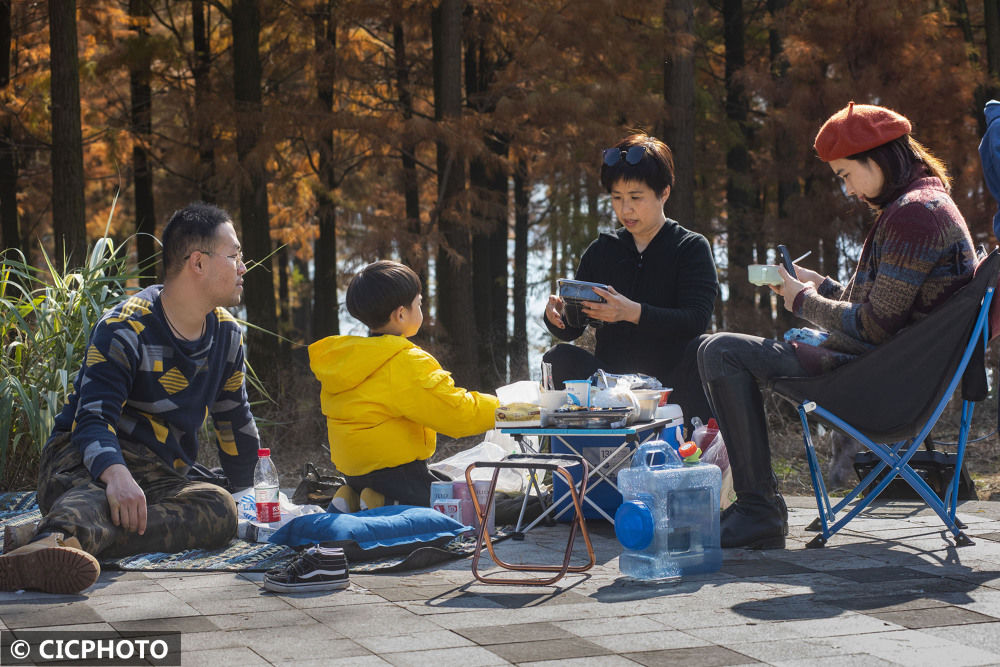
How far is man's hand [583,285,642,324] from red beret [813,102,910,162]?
0.98 meters

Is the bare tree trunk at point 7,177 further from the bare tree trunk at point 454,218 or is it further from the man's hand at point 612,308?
the man's hand at point 612,308

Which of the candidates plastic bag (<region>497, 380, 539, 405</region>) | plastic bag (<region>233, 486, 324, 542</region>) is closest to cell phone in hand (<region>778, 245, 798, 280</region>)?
plastic bag (<region>497, 380, 539, 405</region>)

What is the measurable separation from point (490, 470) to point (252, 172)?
6.59 metres

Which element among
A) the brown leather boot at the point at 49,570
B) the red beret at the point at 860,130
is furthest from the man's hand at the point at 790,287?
the brown leather boot at the point at 49,570

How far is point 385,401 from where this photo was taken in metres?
3.78

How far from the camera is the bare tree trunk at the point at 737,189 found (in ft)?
35.5

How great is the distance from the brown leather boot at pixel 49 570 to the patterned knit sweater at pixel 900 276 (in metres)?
2.18

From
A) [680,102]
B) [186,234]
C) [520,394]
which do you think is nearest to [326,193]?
[680,102]

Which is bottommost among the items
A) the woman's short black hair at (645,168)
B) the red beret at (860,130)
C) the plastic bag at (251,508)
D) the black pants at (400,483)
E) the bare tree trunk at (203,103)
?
the plastic bag at (251,508)

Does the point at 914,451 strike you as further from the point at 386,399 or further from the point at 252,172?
the point at 252,172

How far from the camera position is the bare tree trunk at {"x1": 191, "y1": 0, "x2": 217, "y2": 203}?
10609 millimetres

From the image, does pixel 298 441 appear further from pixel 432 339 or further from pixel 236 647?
pixel 236 647

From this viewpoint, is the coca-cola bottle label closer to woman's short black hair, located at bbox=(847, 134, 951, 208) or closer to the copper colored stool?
the copper colored stool

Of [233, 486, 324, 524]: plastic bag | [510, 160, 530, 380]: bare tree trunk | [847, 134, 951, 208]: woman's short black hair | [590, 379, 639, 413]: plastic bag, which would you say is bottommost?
[233, 486, 324, 524]: plastic bag
